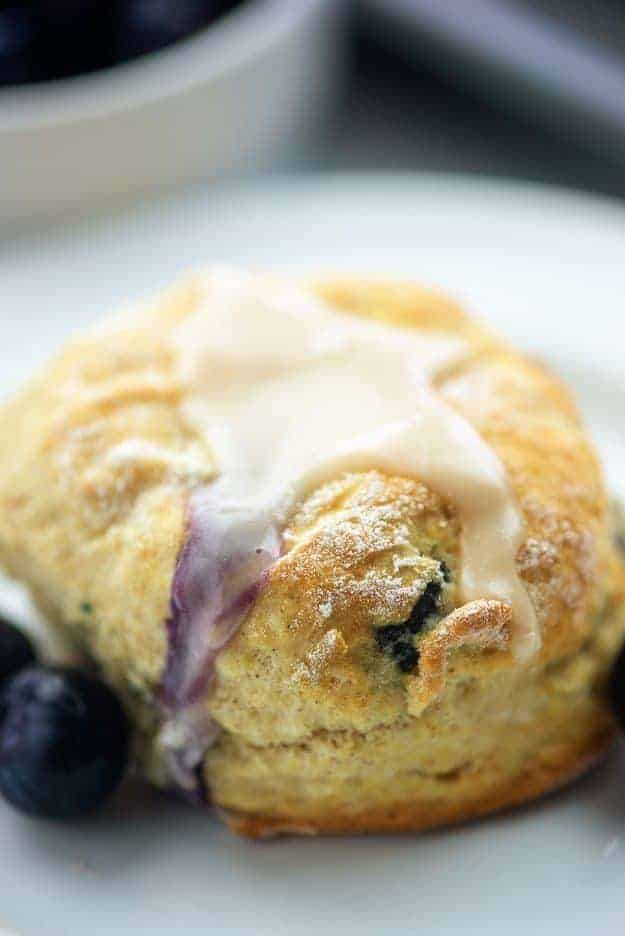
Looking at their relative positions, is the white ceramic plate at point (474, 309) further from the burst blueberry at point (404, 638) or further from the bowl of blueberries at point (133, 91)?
the burst blueberry at point (404, 638)

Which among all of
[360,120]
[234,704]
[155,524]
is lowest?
[360,120]

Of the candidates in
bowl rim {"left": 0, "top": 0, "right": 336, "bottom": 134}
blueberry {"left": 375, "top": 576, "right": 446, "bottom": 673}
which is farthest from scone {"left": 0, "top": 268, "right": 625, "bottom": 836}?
bowl rim {"left": 0, "top": 0, "right": 336, "bottom": 134}

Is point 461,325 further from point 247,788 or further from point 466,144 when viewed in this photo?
point 466,144

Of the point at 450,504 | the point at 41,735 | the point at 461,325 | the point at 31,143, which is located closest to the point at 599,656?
the point at 450,504

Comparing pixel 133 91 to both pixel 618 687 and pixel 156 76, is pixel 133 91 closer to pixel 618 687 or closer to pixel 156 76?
pixel 156 76

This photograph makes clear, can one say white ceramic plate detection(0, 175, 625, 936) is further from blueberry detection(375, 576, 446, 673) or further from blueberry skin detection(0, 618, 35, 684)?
blueberry detection(375, 576, 446, 673)

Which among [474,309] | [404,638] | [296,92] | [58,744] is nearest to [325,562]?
[404,638]

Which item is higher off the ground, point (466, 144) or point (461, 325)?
point (461, 325)

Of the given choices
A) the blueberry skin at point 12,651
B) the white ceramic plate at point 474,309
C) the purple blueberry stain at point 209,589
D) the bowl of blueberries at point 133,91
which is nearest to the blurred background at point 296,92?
the bowl of blueberries at point 133,91
